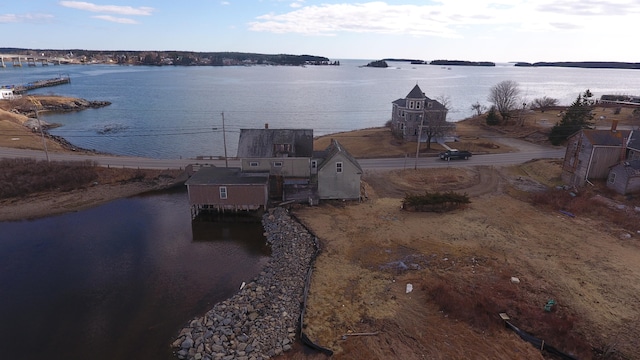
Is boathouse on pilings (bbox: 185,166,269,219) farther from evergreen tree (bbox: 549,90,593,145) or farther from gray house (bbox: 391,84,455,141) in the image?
evergreen tree (bbox: 549,90,593,145)

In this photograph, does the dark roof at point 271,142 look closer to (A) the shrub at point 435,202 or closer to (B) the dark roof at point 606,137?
(A) the shrub at point 435,202

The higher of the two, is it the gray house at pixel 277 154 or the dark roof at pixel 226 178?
the gray house at pixel 277 154

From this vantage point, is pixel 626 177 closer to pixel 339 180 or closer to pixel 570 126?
pixel 570 126

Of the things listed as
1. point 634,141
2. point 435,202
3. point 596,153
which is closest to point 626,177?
point 596,153

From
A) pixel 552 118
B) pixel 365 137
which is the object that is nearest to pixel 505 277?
pixel 365 137

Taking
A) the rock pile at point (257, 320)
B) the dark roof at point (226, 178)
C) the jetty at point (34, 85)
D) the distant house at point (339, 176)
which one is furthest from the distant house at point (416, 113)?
the jetty at point (34, 85)
